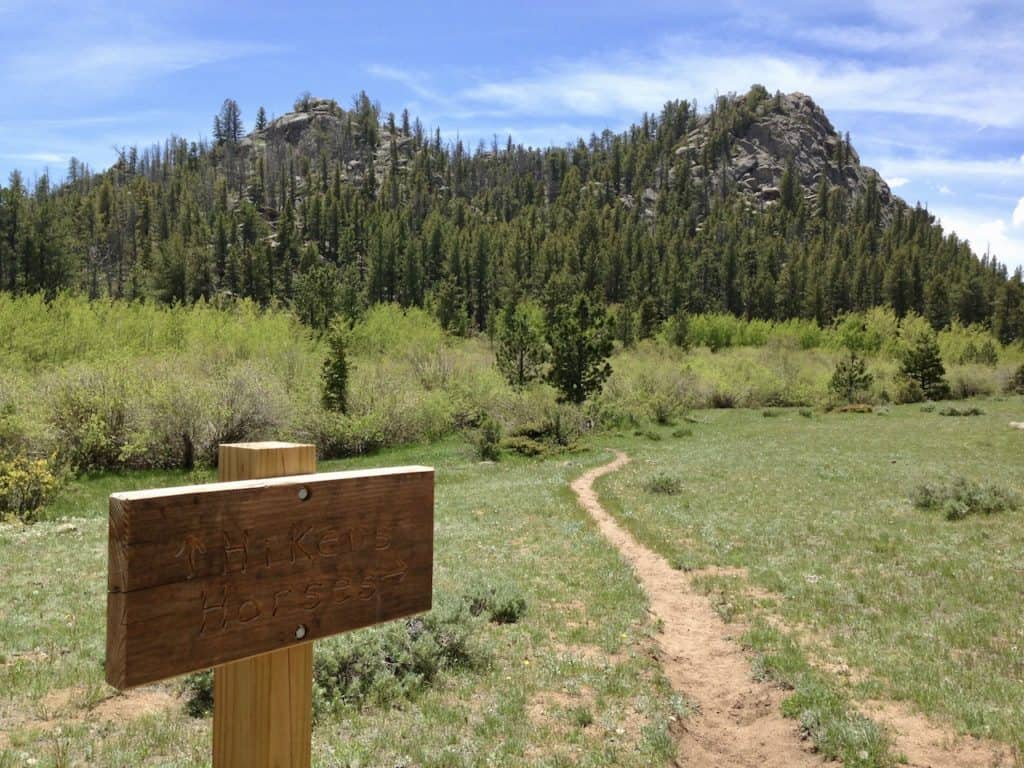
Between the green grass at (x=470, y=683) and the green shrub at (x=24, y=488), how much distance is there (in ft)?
25.0

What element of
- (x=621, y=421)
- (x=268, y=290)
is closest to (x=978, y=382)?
(x=621, y=421)

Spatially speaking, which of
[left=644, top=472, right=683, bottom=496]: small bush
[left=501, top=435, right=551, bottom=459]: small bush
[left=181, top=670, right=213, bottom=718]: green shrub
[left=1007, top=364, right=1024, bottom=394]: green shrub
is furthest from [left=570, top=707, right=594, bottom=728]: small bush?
[left=1007, top=364, right=1024, bottom=394]: green shrub

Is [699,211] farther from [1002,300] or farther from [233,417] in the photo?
[233,417]

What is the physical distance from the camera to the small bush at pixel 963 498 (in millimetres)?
15359

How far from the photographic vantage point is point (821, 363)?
70500 millimetres

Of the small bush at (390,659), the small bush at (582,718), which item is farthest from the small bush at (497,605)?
the small bush at (582,718)

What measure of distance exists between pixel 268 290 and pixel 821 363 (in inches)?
3424

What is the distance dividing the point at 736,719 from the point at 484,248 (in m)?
120

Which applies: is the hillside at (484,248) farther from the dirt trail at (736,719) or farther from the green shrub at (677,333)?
the dirt trail at (736,719)

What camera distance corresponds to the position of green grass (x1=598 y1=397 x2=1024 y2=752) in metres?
7.31

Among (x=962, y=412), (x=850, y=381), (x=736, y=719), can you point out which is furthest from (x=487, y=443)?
(x=850, y=381)

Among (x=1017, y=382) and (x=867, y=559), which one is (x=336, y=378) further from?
(x=1017, y=382)

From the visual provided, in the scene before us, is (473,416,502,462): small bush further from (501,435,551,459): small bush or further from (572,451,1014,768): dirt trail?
(572,451,1014,768): dirt trail

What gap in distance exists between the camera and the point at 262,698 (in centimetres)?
237
